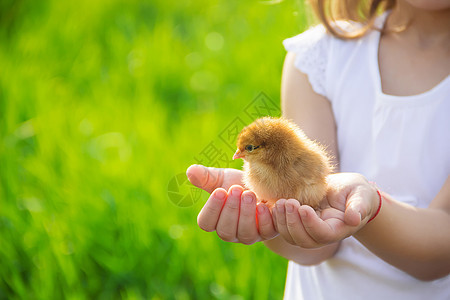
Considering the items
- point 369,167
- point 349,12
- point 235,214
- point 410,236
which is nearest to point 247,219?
point 235,214

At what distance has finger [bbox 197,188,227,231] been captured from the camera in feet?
3.43

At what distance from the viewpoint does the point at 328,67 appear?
1553mm

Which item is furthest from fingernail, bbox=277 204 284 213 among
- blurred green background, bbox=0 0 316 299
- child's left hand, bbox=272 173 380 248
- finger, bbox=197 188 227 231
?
blurred green background, bbox=0 0 316 299

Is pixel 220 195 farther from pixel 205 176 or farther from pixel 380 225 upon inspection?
pixel 380 225

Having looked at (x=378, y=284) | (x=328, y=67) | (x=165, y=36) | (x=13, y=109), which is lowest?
(x=378, y=284)

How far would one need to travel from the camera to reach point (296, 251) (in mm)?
1328

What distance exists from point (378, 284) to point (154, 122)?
4.96 feet

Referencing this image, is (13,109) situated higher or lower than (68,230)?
higher

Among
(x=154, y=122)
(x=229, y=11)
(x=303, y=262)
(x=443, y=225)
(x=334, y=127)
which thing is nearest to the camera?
(x=443, y=225)

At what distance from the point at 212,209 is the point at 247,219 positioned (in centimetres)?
8

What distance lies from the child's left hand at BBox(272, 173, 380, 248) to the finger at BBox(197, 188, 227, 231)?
120 millimetres

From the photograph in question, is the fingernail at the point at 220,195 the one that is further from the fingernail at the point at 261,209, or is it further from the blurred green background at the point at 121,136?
the blurred green background at the point at 121,136

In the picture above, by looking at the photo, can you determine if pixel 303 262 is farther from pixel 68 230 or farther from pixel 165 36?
pixel 165 36

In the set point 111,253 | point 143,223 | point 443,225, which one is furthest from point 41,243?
point 443,225
